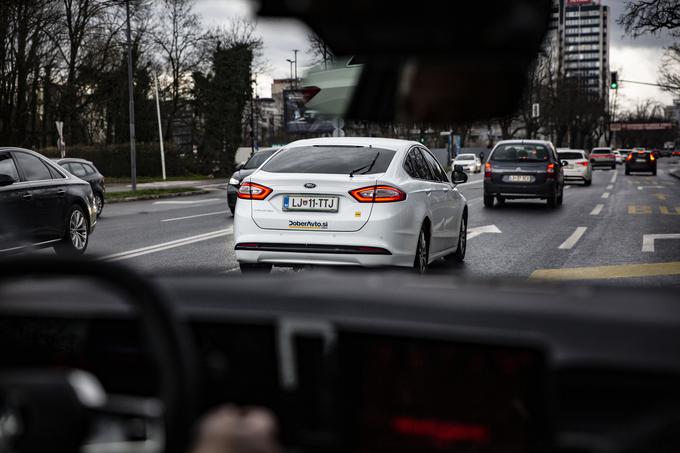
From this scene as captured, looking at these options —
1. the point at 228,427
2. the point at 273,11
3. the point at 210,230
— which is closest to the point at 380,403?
the point at 228,427

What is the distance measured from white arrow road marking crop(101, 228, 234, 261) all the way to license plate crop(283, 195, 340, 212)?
11.0 feet

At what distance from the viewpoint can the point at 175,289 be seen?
235cm

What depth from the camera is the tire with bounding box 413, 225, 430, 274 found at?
9173 millimetres

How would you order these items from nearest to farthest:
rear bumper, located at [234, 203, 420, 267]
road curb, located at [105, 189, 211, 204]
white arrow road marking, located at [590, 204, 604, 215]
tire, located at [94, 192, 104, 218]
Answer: rear bumper, located at [234, 203, 420, 267], white arrow road marking, located at [590, 204, 604, 215], tire, located at [94, 192, 104, 218], road curb, located at [105, 189, 211, 204]

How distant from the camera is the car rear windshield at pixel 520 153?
2316 cm

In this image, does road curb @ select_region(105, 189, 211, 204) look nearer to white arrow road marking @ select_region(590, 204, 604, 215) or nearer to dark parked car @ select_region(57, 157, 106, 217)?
dark parked car @ select_region(57, 157, 106, 217)

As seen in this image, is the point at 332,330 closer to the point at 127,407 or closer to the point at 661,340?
the point at 127,407

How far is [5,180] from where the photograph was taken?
11.2 metres

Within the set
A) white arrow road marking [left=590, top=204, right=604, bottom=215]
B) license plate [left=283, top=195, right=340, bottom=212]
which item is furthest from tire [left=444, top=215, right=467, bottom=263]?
white arrow road marking [left=590, top=204, right=604, bottom=215]

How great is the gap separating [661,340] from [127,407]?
121 centimetres

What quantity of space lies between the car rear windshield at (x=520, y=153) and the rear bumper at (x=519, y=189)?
2.41 feet

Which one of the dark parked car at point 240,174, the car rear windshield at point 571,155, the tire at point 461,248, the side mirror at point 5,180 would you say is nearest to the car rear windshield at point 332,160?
the tire at point 461,248

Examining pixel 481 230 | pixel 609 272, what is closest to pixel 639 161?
pixel 481 230

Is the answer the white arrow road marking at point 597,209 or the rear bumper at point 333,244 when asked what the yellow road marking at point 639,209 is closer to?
the white arrow road marking at point 597,209
